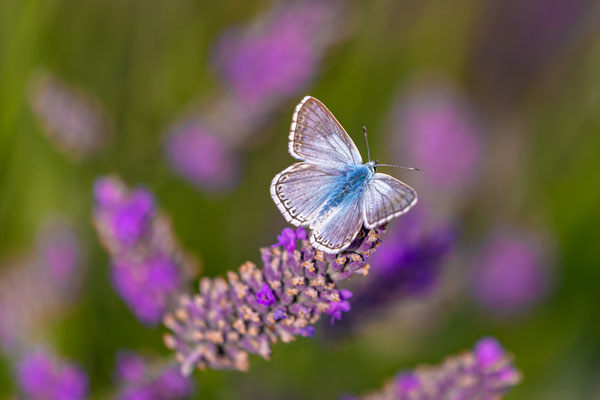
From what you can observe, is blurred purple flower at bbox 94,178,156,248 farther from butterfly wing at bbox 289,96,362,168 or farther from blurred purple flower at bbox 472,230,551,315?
blurred purple flower at bbox 472,230,551,315

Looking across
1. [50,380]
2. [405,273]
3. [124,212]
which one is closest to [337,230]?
[405,273]

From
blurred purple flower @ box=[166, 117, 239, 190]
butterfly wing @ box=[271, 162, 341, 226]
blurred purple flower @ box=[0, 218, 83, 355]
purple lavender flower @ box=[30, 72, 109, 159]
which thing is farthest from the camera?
blurred purple flower @ box=[166, 117, 239, 190]

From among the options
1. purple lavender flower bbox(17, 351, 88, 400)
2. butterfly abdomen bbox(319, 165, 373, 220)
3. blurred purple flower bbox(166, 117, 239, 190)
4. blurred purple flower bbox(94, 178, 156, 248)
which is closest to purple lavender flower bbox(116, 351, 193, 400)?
purple lavender flower bbox(17, 351, 88, 400)

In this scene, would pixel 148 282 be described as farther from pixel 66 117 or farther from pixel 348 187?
pixel 66 117

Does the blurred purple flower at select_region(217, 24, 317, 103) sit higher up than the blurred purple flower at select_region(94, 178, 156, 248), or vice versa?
the blurred purple flower at select_region(217, 24, 317, 103)

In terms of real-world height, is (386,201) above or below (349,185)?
below

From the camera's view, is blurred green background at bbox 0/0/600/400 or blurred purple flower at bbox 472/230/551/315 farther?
blurred purple flower at bbox 472/230/551/315

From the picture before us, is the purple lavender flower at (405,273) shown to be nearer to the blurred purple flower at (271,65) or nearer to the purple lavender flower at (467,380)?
the purple lavender flower at (467,380)

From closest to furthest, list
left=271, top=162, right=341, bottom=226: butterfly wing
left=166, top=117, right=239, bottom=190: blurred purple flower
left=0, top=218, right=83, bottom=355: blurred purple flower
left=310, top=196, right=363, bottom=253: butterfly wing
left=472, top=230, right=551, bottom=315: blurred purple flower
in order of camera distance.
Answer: left=310, top=196, right=363, bottom=253: butterfly wing, left=271, top=162, right=341, bottom=226: butterfly wing, left=0, top=218, right=83, bottom=355: blurred purple flower, left=166, top=117, right=239, bottom=190: blurred purple flower, left=472, top=230, right=551, bottom=315: blurred purple flower
